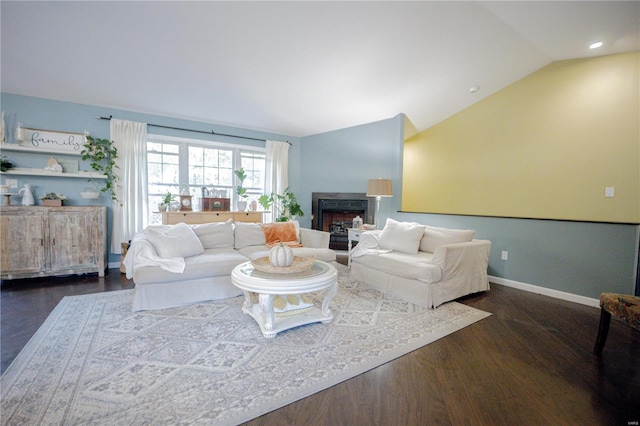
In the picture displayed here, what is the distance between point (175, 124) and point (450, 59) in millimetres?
4315

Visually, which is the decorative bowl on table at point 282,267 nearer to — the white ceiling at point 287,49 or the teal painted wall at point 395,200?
the white ceiling at point 287,49

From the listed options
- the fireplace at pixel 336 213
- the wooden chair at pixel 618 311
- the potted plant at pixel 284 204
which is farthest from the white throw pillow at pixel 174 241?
the wooden chair at pixel 618 311

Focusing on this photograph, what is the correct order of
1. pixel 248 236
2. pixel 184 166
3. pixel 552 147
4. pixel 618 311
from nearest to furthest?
pixel 618 311 < pixel 248 236 < pixel 552 147 < pixel 184 166

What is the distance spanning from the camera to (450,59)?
3.53 metres

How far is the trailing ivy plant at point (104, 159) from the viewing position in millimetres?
3895

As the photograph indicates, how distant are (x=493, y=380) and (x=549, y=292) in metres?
2.33

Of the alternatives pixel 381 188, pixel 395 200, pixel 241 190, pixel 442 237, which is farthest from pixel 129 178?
pixel 442 237

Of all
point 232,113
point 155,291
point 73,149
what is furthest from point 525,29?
point 73,149

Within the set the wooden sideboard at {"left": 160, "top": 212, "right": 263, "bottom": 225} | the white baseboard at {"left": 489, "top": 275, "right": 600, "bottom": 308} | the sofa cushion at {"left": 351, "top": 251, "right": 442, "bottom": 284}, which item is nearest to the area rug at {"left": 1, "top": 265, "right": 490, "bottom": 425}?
the sofa cushion at {"left": 351, "top": 251, "right": 442, "bottom": 284}

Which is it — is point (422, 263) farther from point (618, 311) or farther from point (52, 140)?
point (52, 140)

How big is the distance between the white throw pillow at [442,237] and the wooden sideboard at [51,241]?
433cm

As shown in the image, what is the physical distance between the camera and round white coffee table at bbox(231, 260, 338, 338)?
206cm

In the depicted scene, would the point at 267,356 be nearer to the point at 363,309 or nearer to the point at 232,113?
the point at 363,309

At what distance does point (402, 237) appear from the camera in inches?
136
